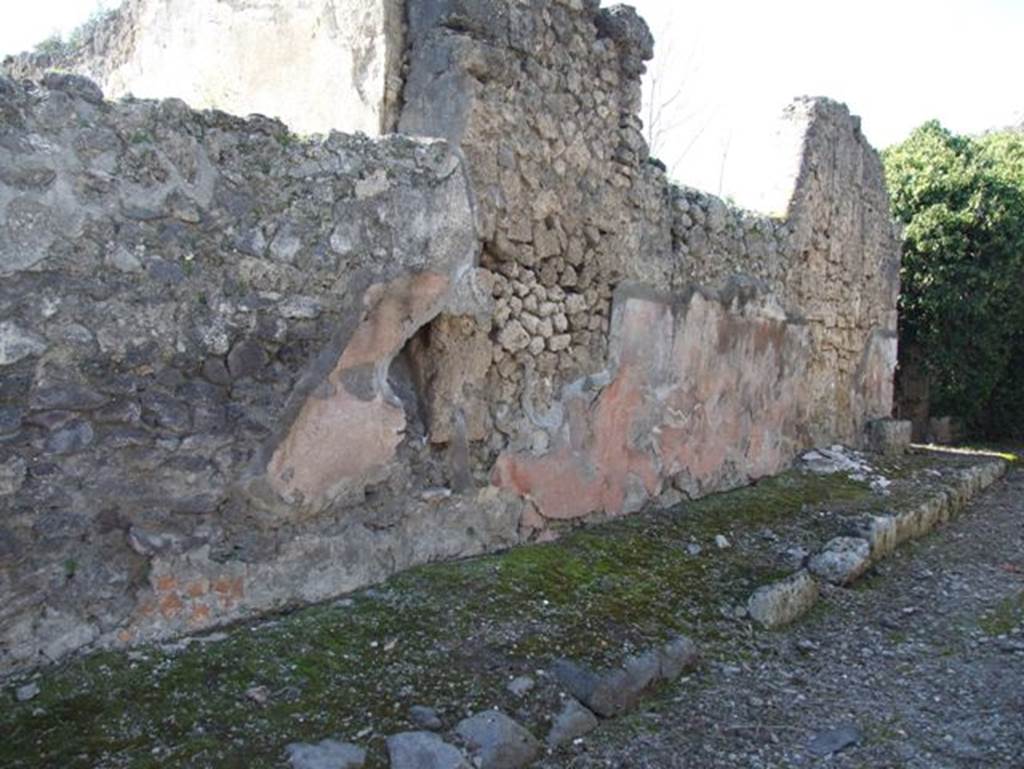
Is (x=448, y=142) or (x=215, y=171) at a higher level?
(x=448, y=142)

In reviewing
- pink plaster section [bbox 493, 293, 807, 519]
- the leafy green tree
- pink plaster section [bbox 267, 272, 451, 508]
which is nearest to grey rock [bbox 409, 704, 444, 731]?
pink plaster section [bbox 267, 272, 451, 508]

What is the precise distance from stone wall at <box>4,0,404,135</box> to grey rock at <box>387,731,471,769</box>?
2.17m

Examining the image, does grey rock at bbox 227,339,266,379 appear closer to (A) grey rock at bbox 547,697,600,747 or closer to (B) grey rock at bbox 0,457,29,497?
(B) grey rock at bbox 0,457,29,497

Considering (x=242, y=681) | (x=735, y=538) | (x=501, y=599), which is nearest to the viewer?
(x=242, y=681)

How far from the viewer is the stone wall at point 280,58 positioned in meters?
3.69

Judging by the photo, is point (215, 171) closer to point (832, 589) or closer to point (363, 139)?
point (363, 139)

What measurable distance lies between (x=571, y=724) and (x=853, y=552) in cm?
246

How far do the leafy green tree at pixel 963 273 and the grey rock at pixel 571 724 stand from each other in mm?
8431

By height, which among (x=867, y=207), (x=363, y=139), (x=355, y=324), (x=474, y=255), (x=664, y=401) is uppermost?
(x=867, y=207)

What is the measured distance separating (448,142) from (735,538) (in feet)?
8.05

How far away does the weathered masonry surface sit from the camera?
2533mm

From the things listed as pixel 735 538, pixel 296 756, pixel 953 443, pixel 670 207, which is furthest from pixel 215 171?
pixel 953 443

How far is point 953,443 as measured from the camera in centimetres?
1042

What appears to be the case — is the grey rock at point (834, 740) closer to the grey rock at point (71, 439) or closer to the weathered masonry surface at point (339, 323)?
the weathered masonry surface at point (339, 323)
